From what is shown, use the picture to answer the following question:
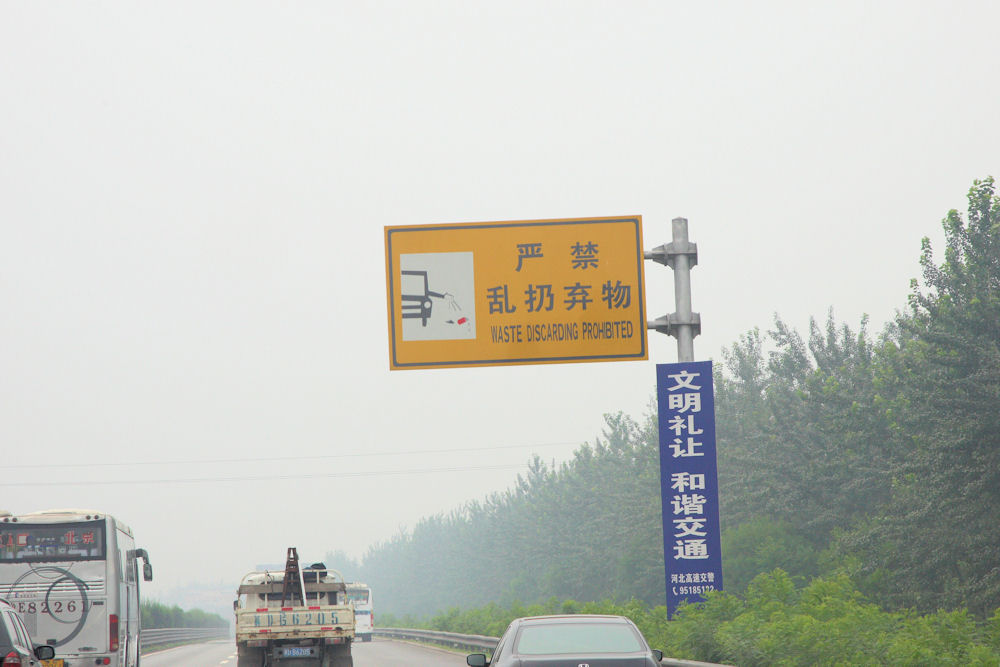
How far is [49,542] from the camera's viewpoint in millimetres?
21594

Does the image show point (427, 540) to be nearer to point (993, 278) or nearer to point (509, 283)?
point (993, 278)

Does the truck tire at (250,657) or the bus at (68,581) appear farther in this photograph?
the truck tire at (250,657)

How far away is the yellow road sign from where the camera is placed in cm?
2003

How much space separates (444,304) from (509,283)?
1.19 metres

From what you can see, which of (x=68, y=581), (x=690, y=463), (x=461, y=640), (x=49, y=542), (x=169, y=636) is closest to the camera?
(x=690, y=463)

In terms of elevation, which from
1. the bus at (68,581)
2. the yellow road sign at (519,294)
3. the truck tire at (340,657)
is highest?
the yellow road sign at (519,294)

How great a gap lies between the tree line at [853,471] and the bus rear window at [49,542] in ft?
49.5

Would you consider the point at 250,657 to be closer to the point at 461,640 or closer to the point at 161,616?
the point at 461,640

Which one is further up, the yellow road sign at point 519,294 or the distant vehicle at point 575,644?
the yellow road sign at point 519,294

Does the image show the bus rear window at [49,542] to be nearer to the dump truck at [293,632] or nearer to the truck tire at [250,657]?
the dump truck at [293,632]

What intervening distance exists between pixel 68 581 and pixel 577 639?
1407 cm

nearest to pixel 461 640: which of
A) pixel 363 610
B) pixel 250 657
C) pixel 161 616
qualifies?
pixel 250 657

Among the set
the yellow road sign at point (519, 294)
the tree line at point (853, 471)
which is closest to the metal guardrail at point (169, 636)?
the tree line at point (853, 471)

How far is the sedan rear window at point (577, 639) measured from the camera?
10211 millimetres
